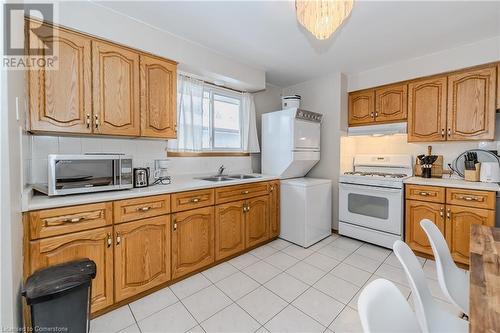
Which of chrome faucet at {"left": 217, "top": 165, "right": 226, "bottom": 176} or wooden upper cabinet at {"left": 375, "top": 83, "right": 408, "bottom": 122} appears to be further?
chrome faucet at {"left": 217, "top": 165, "right": 226, "bottom": 176}

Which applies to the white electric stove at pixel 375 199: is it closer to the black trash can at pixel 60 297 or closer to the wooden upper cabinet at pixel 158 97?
the wooden upper cabinet at pixel 158 97

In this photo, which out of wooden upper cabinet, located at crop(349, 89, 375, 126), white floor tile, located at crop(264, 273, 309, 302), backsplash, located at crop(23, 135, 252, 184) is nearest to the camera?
backsplash, located at crop(23, 135, 252, 184)

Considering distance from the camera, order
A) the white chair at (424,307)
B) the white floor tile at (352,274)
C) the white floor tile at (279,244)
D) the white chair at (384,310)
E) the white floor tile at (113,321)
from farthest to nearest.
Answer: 1. the white floor tile at (279,244)
2. the white floor tile at (352,274)
3. the white floor tile at (113,321)
4. the white chair at (424,307)
5. the white chair at (384,310)

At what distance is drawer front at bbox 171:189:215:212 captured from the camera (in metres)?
1.98

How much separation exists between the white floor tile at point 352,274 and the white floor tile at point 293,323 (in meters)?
0.71

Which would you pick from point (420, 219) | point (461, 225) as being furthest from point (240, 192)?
point (461, 225)

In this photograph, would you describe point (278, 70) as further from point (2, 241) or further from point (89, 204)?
point (2, 241)

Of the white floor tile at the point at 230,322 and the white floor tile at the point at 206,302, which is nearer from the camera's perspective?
the white floor tile at the point at 230,322

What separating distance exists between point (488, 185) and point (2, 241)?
3.67m

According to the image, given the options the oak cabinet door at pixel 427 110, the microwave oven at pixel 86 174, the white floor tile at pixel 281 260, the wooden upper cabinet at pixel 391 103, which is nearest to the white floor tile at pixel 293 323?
the white floor tile at pixel 281 260

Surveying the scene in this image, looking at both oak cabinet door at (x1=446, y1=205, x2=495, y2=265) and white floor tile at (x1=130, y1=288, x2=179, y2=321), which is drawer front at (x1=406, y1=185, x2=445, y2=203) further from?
white floor tile at (x1=130, y1=288, x2=179, y2=321)

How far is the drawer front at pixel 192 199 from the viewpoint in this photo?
1.98 meters

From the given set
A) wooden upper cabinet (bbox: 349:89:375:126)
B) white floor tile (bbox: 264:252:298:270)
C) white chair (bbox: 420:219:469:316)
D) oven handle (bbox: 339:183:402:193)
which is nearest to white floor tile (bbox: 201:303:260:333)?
white floor tile (bbox: 264:252:298:270)

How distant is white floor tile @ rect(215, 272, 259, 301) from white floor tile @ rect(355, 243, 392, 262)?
144 cm
